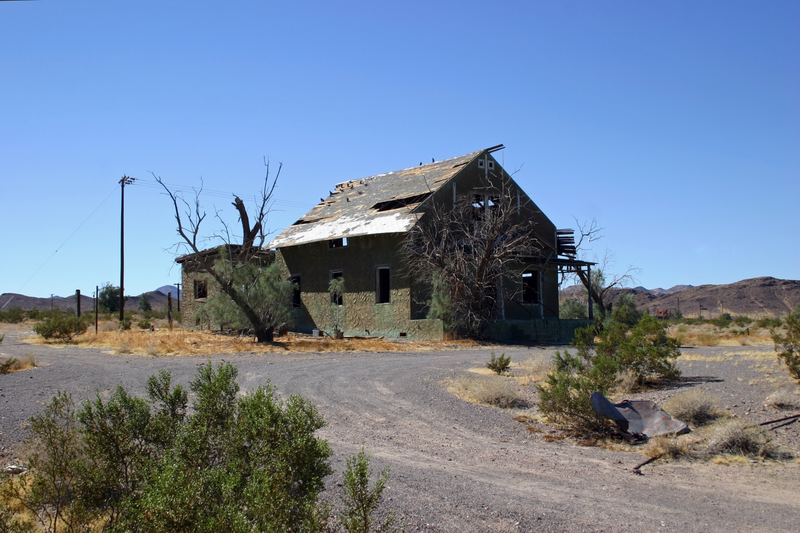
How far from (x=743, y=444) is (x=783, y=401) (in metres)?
2.51

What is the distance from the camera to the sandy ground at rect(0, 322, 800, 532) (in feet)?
20.7

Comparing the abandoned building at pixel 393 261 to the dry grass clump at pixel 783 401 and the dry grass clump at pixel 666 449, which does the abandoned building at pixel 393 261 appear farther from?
the dry grass clump at pixel 666 449

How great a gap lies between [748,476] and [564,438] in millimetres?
2785

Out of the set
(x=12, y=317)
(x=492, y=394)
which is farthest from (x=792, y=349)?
(x=12, y=317)

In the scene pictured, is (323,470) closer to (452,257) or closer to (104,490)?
(104,490)

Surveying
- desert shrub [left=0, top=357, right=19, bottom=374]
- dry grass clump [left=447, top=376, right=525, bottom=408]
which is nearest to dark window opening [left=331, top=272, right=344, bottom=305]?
desert shrub [left=0, top=357, right=19, bottom=374]

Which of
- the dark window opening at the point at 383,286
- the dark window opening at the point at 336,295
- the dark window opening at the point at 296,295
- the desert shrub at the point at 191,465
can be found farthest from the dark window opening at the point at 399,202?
the desert shrub at the point at 191,465

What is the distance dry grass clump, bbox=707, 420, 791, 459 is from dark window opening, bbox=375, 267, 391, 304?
21438 millimetres

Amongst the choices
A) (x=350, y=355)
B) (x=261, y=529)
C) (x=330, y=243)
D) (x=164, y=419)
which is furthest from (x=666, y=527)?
(x=330, y=243)

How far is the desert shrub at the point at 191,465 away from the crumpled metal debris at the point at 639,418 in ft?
20.1

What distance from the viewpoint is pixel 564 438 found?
10.4 metres

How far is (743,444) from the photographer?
29.8 feet

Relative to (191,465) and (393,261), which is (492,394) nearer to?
(191,465)

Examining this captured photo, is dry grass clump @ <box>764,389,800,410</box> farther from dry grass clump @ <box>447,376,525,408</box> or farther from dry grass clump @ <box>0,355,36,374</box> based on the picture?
dry grass clump @ <box>0,355,36,374</box>
